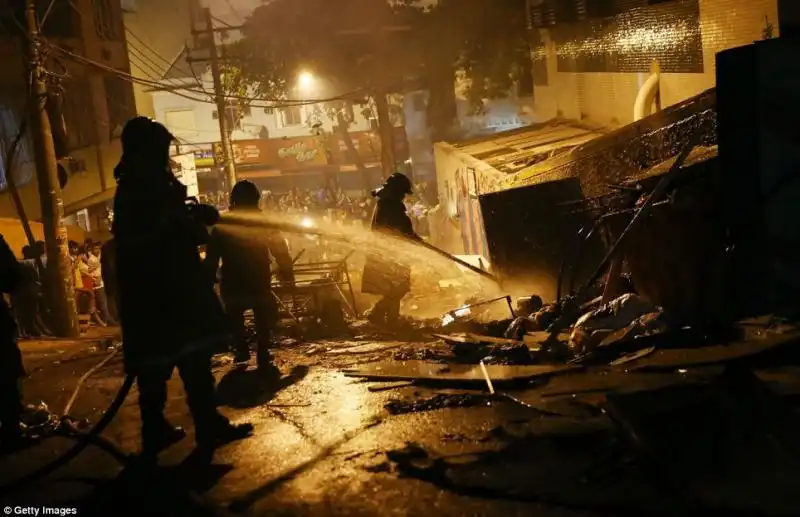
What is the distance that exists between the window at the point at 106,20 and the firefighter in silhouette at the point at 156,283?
22559mm

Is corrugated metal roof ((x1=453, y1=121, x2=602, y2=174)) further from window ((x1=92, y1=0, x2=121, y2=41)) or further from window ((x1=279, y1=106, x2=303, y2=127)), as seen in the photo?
window ((x1=279, y1=106, x2=303, y2=127))

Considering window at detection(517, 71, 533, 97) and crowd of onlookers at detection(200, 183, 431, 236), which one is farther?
crowd of onlookers at detection(200, 183, 431, 236)

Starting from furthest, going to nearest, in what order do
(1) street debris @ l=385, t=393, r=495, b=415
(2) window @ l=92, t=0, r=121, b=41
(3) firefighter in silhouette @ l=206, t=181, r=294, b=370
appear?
(2) window @ l=92, t=0, r=121, b=41
(3) firefighter in silhouette @ l=206, t=181, r=294, b=370
(1) street debris @ l=385, t=393, r=495, b=415

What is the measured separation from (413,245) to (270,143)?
31.5 metres

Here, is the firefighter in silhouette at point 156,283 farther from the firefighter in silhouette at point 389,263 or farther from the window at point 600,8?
the window at point 600,8

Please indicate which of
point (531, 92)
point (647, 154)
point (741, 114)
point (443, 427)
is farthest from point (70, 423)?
point (531, 92)

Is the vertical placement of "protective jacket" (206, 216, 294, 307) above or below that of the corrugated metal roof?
below

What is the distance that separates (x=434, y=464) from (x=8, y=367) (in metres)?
3.65

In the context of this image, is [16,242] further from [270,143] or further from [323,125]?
[323,125]

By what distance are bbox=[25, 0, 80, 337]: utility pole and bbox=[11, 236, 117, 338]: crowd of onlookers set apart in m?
0.33

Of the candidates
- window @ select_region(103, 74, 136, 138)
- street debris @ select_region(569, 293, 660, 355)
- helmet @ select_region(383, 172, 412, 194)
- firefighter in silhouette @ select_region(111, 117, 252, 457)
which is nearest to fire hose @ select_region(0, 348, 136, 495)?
firefighter in silhouette @ select_region(111, 117, 252, 457)

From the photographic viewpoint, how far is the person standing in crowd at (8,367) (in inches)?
261

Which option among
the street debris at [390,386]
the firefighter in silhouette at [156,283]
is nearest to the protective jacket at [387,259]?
the street debris at [390,386]

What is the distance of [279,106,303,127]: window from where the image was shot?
1773 inches
